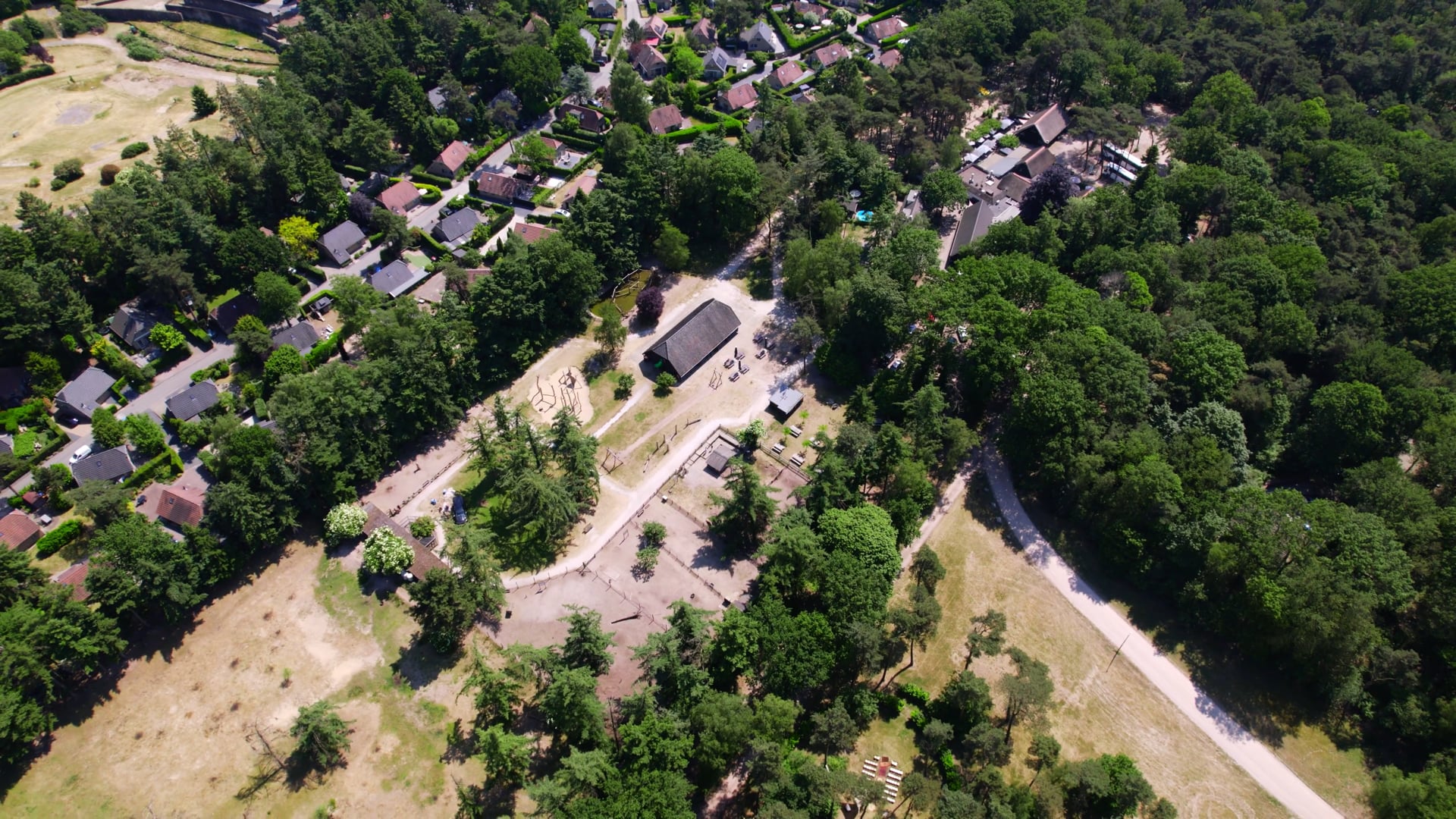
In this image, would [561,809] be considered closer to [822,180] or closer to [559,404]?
[559,404]

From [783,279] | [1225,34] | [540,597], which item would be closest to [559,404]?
[540,597]

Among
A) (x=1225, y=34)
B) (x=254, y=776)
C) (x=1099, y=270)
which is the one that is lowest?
(x=254, y=776)

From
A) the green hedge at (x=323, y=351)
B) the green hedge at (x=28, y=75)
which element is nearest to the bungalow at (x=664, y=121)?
the green hedge at (x=323, y=351)

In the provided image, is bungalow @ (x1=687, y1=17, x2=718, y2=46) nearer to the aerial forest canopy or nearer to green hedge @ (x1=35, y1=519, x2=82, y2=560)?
the aerial forest canopy

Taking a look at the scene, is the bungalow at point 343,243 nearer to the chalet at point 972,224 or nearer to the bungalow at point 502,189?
the bungalow at point 502,189

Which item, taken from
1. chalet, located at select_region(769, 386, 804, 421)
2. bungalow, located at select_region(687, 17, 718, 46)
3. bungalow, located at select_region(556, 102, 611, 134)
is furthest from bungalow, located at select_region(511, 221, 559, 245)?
bungalow, located at select_region(687, 17, 718, 46)

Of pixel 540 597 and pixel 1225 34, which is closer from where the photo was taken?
pixel 540 597
